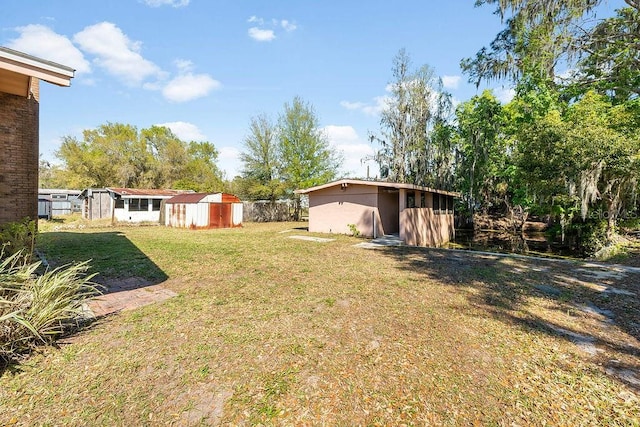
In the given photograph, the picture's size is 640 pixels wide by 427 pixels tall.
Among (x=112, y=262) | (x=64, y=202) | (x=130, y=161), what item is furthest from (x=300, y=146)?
(x=64, y=202)

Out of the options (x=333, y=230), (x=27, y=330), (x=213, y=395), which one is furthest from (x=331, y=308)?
(x=333, y=230)

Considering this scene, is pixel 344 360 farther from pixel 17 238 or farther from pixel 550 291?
pixel 17 238

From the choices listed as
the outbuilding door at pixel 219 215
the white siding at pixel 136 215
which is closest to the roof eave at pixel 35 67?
the outbuilding door at pixel 219 215

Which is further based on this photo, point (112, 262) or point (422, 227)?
point (422, 227)

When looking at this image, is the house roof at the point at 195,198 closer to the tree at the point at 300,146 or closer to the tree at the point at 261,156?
the tree at the point at 261,156

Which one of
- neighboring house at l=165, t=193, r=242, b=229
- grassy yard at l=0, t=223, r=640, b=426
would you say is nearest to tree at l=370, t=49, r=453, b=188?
neighboring house at l=165, t=193, r=242, b=229

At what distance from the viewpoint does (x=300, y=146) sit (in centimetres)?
2369

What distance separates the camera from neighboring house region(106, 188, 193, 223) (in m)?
19.7

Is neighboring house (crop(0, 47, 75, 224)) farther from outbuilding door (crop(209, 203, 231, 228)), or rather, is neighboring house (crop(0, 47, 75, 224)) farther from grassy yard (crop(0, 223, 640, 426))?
outbuilding door (crop(209, 203, 231, 228))

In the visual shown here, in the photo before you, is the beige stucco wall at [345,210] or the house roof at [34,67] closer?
the house roof at [34,67]

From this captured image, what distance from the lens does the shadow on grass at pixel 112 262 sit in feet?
17.9

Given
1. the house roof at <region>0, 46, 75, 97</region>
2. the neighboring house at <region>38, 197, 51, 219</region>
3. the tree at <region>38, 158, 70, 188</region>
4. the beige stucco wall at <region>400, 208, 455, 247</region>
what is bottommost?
the beige stucco wall at <region>400, 208, 455, 247</region>

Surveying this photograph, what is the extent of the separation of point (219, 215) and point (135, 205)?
7.21 metres

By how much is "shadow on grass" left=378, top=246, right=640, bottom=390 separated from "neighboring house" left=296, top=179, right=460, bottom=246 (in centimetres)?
332
